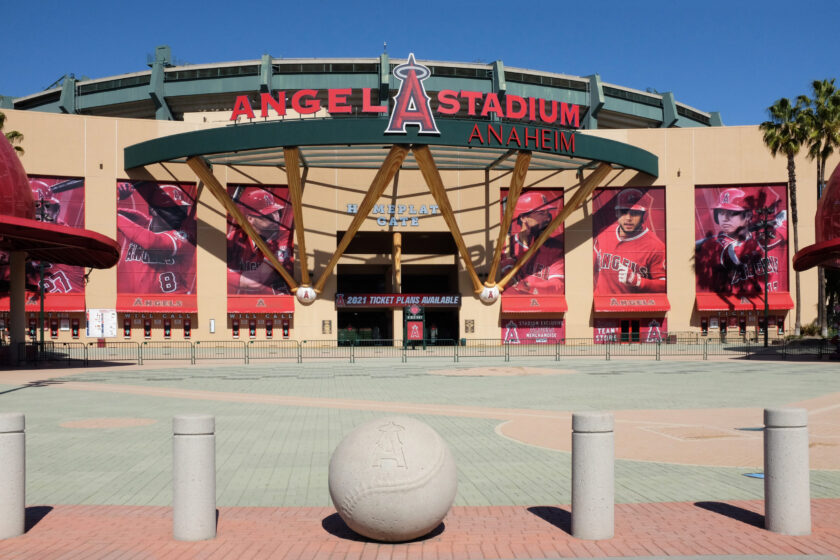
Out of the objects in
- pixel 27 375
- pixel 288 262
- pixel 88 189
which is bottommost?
pixel 27 375

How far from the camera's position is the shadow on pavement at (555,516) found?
7.78 metres

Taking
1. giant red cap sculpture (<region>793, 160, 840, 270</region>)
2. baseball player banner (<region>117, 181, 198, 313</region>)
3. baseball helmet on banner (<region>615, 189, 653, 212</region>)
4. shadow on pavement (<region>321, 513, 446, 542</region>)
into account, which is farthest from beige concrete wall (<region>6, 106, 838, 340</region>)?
shadow on pavement (<region>321, 513, 446, 542</region>)

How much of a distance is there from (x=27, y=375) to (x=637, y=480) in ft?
90.1

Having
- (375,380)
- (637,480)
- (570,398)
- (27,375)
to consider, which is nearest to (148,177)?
(27,375)

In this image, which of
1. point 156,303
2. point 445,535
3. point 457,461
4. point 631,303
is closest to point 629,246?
point 631,303

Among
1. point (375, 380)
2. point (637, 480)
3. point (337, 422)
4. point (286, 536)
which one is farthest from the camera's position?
point (375, 380)

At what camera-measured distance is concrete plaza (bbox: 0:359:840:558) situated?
284 inches

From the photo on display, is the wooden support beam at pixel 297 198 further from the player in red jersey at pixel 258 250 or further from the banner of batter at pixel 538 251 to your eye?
the banner of batter at pixel 538 251

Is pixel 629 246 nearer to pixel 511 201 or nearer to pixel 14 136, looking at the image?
pixel 511 201

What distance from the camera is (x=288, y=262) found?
5531 centimetres

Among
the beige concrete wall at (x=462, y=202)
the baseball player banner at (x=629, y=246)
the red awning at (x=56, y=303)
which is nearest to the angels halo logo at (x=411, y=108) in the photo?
the beige concrete wall at (x=462, y=202)

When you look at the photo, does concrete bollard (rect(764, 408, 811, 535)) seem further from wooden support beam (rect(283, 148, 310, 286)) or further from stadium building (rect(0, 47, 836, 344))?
stadium building (rect(0, 47, 836, 344))

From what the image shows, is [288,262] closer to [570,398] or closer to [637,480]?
[570,398]

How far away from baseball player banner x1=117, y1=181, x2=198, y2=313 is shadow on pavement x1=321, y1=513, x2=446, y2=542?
4799 centimetres
